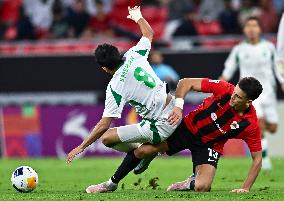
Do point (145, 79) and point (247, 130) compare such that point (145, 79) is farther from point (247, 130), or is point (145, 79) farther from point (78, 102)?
point (78, 102)

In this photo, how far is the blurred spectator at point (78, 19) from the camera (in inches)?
794

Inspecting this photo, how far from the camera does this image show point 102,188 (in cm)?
1094

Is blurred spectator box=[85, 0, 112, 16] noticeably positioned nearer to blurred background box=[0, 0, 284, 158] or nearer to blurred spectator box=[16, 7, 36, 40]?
blurred background box=[0, 0, 284, 158]

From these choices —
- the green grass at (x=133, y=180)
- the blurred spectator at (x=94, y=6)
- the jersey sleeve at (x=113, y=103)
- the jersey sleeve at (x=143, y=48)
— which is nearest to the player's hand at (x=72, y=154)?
the green grass at (x=133, y=180)

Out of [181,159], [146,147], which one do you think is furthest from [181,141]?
[181,159]

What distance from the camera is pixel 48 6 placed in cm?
2097

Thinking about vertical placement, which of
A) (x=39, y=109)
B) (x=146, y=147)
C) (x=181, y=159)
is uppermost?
(x=39, y=109)

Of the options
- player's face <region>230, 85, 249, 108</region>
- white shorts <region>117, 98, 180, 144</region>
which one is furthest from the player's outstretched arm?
player's face <region>230, 85, 249, 108</region>

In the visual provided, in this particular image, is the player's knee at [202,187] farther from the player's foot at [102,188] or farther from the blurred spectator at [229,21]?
the blurred spectator at [229,21]

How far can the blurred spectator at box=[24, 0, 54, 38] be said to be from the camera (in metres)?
20.7

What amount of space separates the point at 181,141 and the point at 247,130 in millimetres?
881

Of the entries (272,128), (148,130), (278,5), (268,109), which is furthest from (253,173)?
(278,5)

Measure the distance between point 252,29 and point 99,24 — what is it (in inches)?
217

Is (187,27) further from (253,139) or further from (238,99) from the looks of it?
(238,99)
